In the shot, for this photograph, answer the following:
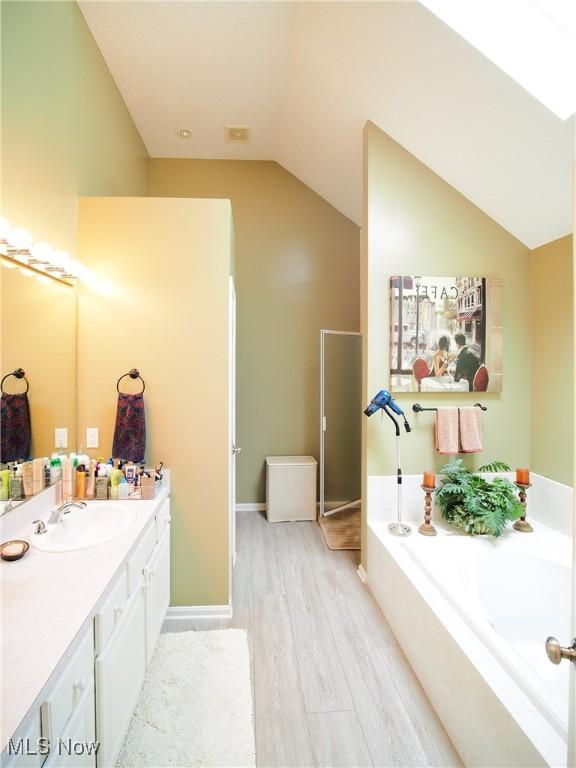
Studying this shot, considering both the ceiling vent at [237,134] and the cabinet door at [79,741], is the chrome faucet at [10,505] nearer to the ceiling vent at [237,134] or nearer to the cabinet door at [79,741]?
the cabinet door at [79,741]

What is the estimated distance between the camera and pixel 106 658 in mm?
1170

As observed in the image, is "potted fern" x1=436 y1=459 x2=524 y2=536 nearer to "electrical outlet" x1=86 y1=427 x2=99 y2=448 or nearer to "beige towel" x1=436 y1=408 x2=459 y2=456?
"beige towel" x1=436 y1=408 x2=459 y2=456

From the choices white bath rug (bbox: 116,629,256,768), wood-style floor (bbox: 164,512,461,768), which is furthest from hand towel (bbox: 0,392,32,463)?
wood-style floor (bbox: 164,512,461,768)

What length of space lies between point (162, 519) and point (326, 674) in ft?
3.65

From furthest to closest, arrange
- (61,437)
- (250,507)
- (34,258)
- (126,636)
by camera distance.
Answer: (250,507), (61,437), (34,258), (126,636)

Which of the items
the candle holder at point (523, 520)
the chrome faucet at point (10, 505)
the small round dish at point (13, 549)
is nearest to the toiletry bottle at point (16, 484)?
the chrome faucet at point (10, 505)

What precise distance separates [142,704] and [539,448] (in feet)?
8.72

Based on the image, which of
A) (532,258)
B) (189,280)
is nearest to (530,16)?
(532,258)

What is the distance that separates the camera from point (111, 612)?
1221mm

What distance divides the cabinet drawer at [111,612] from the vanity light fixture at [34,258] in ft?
4.23


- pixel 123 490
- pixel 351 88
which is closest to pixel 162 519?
pixel 123 490

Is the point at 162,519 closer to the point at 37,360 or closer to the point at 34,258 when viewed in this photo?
the point at 37,360

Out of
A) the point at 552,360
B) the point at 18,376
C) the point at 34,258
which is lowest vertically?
the point at 18,376

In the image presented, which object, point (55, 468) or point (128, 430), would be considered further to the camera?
point (128, 430)
